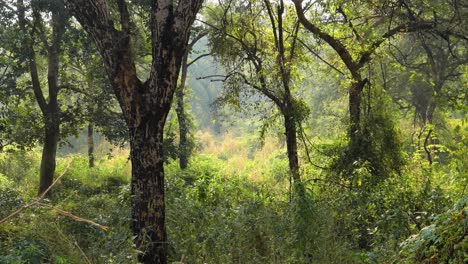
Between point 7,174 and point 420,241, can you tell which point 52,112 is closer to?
point 7,174

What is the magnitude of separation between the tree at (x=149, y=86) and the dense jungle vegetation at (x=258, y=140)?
16 millimetres

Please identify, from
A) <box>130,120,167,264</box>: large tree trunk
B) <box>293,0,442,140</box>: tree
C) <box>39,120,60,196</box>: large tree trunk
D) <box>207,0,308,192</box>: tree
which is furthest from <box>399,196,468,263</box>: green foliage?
<box>39,120,60,196</box>: large tree trunk

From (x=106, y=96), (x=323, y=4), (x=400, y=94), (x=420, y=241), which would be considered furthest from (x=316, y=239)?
(x=400, y=94)

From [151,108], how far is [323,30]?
5391 millimetres

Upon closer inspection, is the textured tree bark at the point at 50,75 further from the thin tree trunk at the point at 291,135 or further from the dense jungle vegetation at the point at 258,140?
the thin tree trunk at the point at 291,135

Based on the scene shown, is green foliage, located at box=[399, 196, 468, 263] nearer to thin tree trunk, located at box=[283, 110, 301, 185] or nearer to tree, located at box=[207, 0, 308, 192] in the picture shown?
tree, located at box=[207, 0, 308, 192]

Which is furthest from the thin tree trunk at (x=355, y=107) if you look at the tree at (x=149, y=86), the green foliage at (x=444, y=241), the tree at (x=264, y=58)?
the green foliage at (x=444, y=241)

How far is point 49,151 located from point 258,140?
18.4ft

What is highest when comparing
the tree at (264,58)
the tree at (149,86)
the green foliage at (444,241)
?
the tree at (264,58)

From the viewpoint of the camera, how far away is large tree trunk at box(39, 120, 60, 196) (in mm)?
10969

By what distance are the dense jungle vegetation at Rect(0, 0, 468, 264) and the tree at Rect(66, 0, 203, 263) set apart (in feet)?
0.05

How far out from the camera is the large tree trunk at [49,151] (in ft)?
36.0

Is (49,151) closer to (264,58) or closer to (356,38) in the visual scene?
(264,58)

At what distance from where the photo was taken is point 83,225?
6.06 metres
